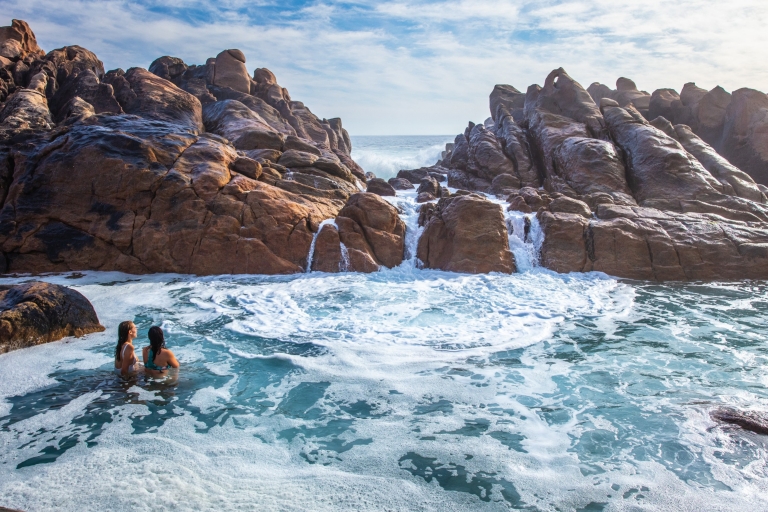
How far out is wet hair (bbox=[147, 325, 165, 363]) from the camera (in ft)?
18.2

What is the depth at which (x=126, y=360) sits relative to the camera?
5672 mm

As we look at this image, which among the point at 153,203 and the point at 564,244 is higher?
the point at 153,203

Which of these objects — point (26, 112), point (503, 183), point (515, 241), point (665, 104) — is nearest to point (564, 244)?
point (515, 241)

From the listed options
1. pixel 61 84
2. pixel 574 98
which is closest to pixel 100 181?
pixel 61 84

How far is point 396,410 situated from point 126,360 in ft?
10.5

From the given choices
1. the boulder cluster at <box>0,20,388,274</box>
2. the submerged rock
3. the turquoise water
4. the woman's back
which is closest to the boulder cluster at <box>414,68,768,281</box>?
the turquoise water

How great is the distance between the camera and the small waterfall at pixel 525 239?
40.7 ft

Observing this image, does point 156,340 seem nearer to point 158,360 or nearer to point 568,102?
point 158,360

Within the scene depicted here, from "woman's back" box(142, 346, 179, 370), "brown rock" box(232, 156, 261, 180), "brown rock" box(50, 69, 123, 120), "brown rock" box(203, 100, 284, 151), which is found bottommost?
"woman's back" box(142, 346, 179, 370)

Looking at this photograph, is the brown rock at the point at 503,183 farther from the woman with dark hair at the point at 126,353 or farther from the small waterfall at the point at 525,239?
the woman with dark hair at the point at 126,353

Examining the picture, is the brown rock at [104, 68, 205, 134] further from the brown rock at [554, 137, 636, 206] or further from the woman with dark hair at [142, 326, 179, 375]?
the woman with dark hair at [142, 326, 179, 375]

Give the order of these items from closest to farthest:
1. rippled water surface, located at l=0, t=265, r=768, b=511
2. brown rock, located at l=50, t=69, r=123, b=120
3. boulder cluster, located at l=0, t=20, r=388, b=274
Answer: rippled water surface, located at l=0, t=265, r=768, b=511, boulder cluster, located at l=0, t=20, r=388, b=274, brown rock, located at l=50, t=69, r=123, b=120

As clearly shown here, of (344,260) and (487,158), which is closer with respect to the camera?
(344,260)

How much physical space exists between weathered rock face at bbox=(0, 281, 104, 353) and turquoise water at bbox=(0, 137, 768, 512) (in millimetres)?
252
